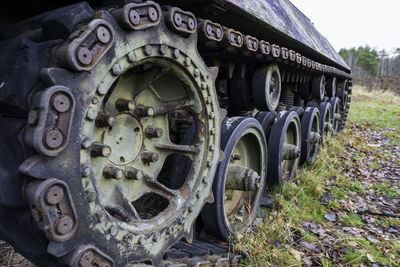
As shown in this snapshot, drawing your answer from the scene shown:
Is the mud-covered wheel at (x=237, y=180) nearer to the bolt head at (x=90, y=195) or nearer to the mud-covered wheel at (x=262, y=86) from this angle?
the mud-covered wheel at (x=262, y=86)

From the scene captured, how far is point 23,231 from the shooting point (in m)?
1.31

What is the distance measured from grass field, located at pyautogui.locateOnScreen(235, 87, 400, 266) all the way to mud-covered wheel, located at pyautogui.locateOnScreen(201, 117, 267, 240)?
0.56 ft

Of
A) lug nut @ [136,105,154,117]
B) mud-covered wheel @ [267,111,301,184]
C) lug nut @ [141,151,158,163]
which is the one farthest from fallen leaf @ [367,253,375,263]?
lug nut @ [136,105,154,117]

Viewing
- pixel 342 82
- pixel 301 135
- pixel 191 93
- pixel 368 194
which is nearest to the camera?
pixel 191 93

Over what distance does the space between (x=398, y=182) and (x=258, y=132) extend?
3.10 m

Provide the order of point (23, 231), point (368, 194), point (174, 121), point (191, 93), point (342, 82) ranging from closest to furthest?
point (23, 231) < point (191, 93) < point (174, 121) < point (368, 194) < point (342, 82)

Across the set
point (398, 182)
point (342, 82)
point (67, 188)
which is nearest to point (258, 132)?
point (67, 188)

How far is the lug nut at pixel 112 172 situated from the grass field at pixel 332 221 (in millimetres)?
1148

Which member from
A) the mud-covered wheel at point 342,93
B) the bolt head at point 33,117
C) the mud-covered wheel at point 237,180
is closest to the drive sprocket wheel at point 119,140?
the bolt head at point 33,117

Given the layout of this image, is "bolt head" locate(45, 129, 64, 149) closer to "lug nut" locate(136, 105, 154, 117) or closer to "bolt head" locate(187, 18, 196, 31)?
"lug nut" locate(136, 105, 154, 117)

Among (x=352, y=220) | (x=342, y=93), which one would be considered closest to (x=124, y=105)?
(x=352, y=220)

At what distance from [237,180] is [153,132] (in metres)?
0.87

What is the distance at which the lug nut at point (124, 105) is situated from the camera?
5.46ft

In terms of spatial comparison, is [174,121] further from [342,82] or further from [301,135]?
[342,82]
